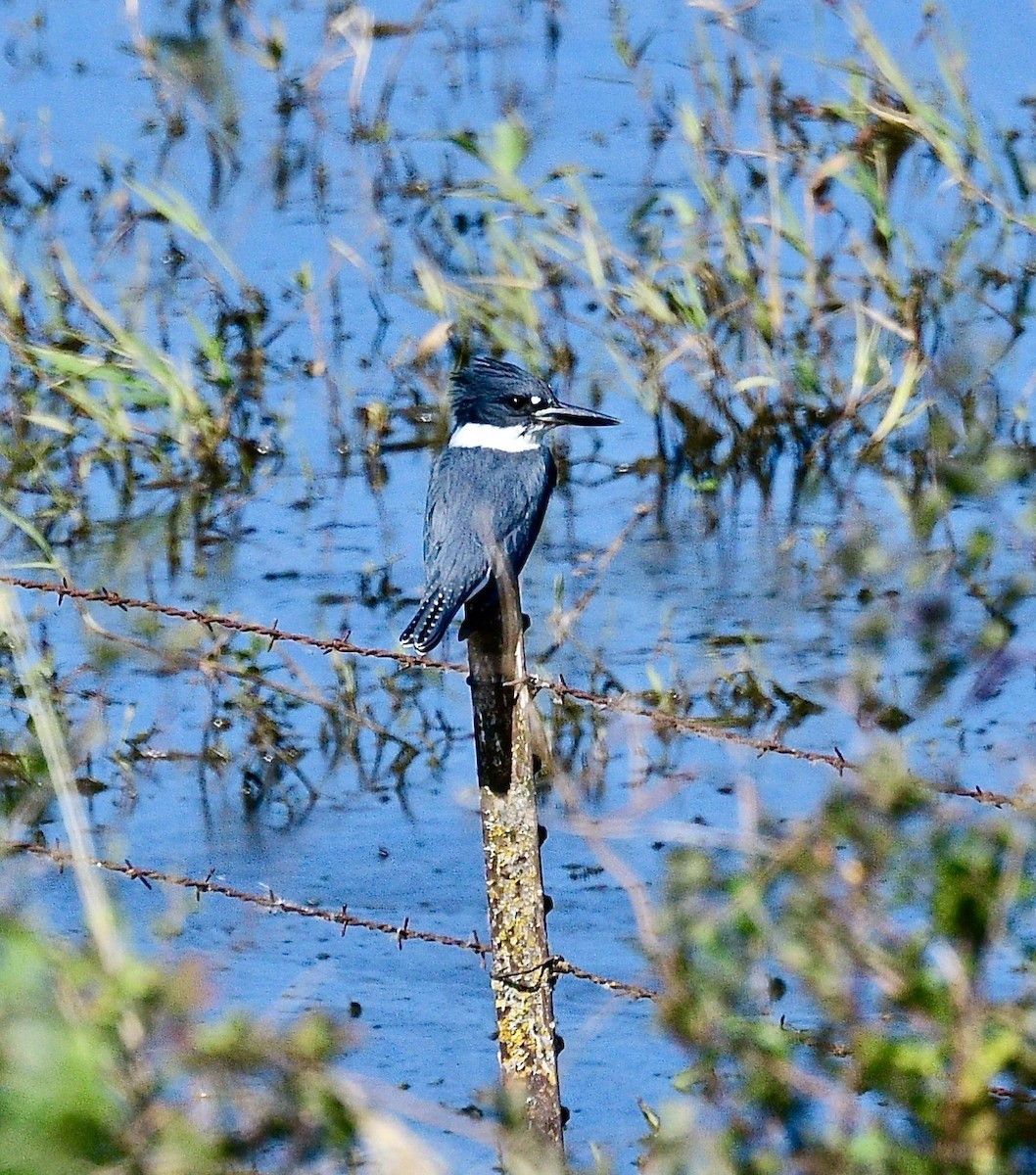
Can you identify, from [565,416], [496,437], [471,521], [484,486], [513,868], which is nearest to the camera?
[513,868]


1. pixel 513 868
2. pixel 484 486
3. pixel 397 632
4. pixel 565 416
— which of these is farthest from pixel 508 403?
pixel 397 632

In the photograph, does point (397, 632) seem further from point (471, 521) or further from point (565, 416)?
point (471, 521)

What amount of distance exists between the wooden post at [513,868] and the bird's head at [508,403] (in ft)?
3.21

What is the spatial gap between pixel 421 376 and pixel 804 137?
53.2 inches

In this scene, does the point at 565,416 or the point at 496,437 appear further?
the point at 565,416

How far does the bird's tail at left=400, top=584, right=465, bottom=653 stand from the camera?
3.05 meters

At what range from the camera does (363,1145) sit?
2.95m

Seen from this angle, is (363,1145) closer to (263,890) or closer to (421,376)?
(263,890)

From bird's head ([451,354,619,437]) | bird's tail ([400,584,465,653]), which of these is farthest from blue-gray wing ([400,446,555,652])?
bird's head ([451,354,619,437])

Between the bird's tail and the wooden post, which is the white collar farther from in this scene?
the wooden post

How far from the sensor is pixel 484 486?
3416mm

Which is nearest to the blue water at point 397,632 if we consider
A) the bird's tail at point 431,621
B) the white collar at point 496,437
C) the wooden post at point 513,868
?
the wooden post at point 513,868

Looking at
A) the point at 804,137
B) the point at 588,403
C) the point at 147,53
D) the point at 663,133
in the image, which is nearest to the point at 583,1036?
the point at 588,403

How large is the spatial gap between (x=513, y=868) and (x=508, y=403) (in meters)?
1.24
